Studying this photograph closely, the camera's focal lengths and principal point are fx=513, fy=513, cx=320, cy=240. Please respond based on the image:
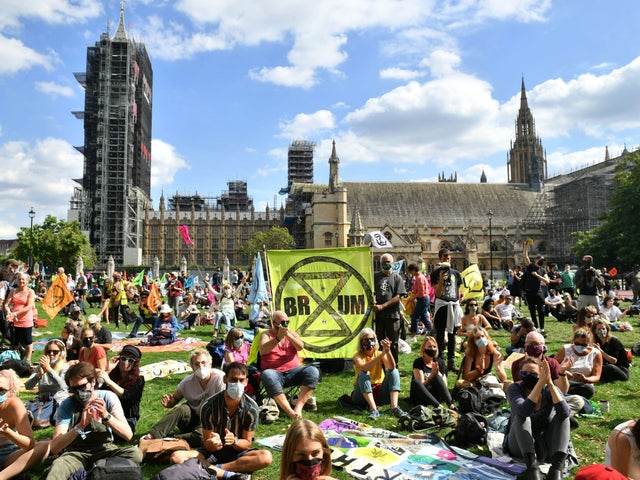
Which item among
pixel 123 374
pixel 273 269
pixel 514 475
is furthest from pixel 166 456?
pixel 273 269

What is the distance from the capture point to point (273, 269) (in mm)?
8719

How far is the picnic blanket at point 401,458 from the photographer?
15.7 ft

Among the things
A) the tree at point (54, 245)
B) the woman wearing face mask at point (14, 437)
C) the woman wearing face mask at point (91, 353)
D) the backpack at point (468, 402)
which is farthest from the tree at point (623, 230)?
the tree at point (54, 245)

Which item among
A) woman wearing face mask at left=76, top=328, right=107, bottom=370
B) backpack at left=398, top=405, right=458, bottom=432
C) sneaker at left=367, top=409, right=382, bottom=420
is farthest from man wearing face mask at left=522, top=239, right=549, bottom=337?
woman wearing face mask at left=76, top=328, right=107, bottom=370

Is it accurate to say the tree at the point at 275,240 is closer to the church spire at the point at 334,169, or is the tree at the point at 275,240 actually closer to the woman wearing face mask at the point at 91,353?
the church spire at the point at 334,169

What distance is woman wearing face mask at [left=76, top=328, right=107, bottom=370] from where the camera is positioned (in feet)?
22.3

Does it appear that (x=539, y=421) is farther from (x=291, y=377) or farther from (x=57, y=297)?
(x=57, y=297)

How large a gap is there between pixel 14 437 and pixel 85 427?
0.62m

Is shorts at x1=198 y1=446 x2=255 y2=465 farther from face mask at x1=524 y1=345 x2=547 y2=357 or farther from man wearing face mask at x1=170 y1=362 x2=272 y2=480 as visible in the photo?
face mask at x1=524 y1=345 x2=547 y2=357

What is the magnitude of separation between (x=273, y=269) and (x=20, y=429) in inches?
183

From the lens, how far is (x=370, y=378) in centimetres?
716

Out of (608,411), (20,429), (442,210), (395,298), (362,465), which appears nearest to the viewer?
(20,429)

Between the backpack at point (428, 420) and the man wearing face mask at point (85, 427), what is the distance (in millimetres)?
3082

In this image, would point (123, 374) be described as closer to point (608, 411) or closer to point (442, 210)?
point (608, 411)
